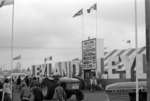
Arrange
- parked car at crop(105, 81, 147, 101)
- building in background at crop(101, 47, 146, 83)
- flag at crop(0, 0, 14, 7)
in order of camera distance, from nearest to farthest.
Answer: parked car at crop(105, 81, 147, 101) → flag at crop(0, 0, 14, 7) → building in background at crop(101, 47, 146, 83)

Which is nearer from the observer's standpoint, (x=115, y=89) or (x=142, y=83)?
(x=115, y=89)

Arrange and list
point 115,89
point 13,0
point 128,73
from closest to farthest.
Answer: point 115,89 → point 13,0 → point 128,73

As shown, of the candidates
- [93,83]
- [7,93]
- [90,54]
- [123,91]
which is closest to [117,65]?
[93,83]

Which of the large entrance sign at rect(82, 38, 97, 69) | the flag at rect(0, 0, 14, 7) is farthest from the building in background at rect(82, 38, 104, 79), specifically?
the flag at rect(0, 0, 14, 7)

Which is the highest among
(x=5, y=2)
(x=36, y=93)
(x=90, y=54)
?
(x=5, y=2)

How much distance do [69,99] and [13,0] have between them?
24.8ft

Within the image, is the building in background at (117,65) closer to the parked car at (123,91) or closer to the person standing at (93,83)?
the person standing at (93,83)

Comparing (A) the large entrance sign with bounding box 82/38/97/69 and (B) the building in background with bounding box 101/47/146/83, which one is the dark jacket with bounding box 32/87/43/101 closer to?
(B) the building in background with bounding box 101/47/146/83

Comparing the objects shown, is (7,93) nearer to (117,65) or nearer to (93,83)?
(117,65)

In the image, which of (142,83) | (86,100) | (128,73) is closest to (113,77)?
(128,73)

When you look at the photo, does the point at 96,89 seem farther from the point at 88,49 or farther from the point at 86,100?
the point at 86,100

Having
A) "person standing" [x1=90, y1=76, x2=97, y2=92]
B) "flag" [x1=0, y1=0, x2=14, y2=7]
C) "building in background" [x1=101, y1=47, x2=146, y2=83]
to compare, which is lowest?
"person standing" [x1=90, y1=76, x2=97, y2=92]

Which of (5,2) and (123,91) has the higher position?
(5,2)

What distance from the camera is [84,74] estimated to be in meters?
39.6
